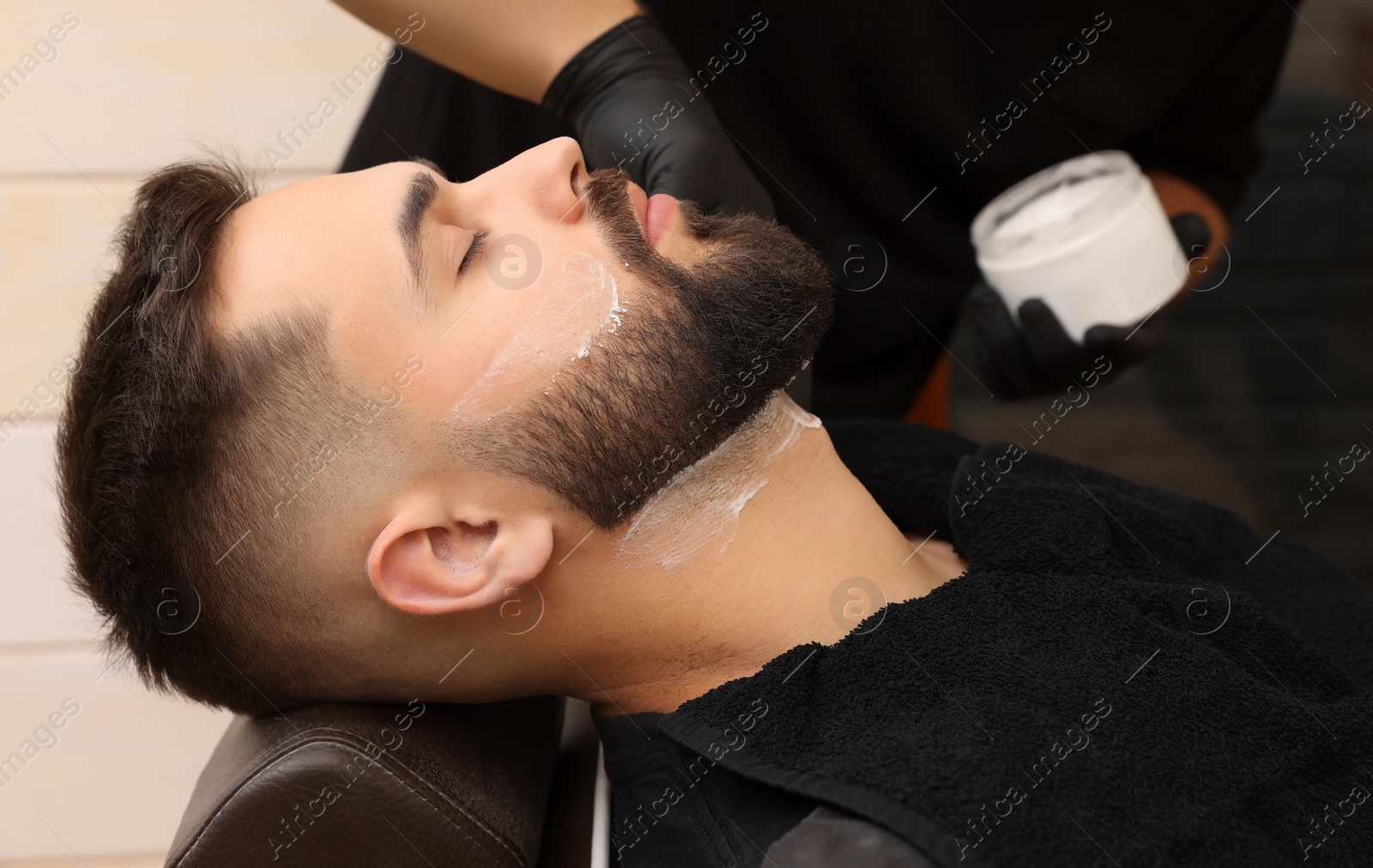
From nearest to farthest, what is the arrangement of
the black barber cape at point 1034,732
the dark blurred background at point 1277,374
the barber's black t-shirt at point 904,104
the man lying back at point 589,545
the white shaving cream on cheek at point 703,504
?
1. the black barber cape at point 1034,732
2. the man lying back at point 589,545
3. the white shaving cream on cheek at point 703,504
4. the barber's black t-shirt at point 904,104
5. the dark blurred background at point 1277,374

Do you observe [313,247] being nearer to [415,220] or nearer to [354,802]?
[415,220]

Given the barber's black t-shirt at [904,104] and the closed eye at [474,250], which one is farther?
the barber's black t-shirt at [904,104]

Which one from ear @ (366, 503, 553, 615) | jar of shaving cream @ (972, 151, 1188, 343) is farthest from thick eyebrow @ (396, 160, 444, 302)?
jar of shaving cream @ (972, 151, 1188, 343)

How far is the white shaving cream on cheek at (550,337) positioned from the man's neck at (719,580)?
0.19 metres

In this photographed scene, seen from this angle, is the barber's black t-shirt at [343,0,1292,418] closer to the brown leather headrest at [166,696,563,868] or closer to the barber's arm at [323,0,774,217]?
the barber's arm at [323,0,774,217]

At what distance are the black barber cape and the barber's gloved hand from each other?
0.61m

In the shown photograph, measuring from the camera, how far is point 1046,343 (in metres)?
1.36

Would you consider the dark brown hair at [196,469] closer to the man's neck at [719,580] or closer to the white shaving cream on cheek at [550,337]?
the white shaving cream on cheek at [550,337]

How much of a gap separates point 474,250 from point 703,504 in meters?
0.40

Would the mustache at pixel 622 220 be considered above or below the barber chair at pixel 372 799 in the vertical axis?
above

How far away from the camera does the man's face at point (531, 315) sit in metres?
1.00

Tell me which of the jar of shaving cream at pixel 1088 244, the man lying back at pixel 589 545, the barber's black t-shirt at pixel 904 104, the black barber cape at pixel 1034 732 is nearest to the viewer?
the black barber cape at pixel 1034 732

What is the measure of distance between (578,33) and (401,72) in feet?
1.18

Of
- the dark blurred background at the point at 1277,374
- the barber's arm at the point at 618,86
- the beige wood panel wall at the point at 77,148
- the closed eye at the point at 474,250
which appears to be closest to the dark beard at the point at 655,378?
the closed eye at the point at 474,250
